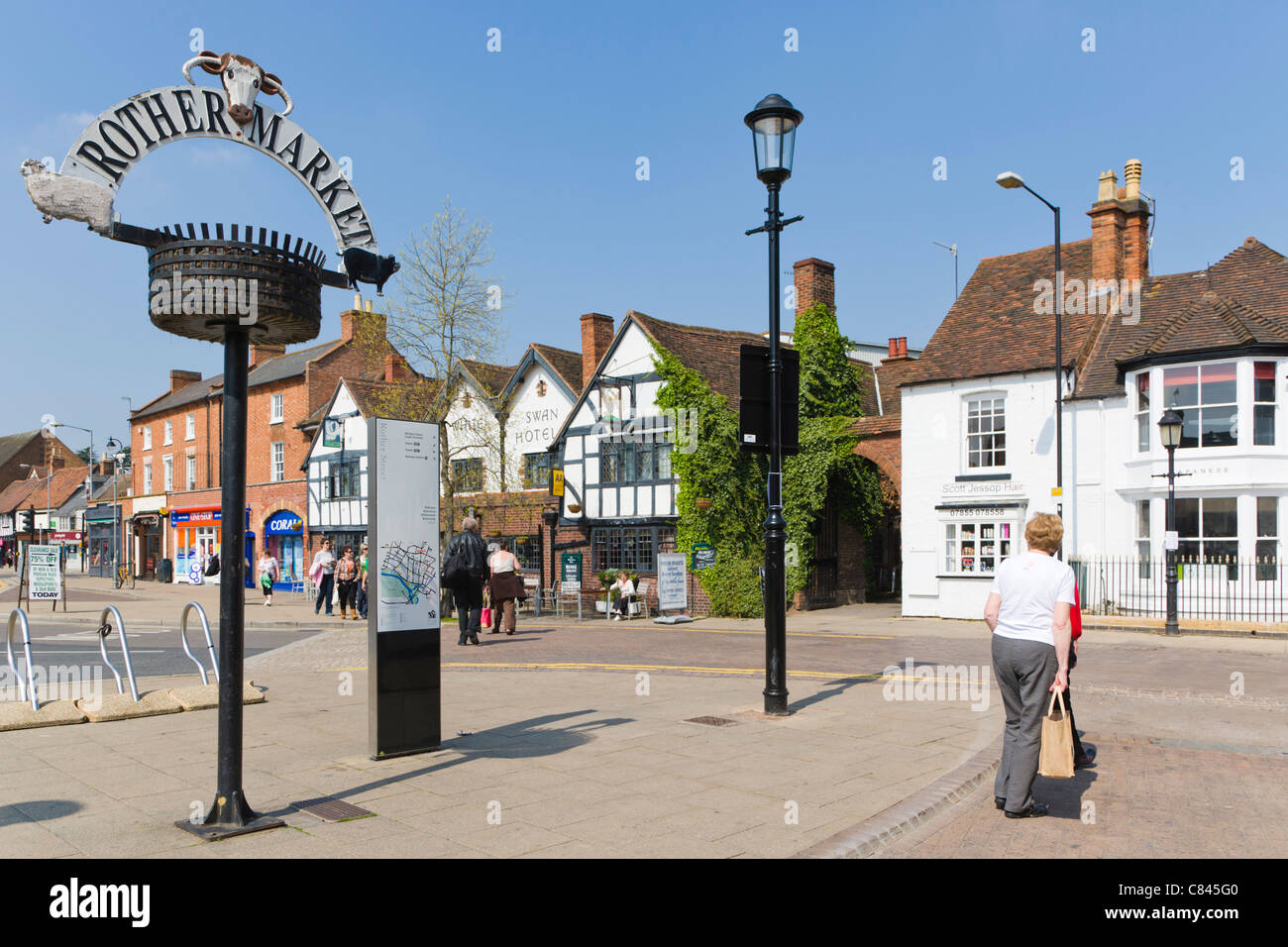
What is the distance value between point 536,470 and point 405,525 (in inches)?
967

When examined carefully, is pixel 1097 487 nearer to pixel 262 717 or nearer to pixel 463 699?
pixel 463 699

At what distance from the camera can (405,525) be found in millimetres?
7297

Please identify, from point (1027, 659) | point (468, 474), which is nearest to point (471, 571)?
point (1027, 659)

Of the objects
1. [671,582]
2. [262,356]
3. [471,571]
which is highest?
[262,356]

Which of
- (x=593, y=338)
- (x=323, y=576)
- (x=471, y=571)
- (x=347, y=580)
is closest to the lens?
(x=471, y=571)

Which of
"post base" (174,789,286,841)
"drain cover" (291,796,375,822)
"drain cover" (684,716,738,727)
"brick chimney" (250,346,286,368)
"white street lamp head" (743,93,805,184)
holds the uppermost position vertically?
"brick chimney" (250,346,286,368)

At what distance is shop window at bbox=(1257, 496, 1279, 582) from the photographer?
19922 mm

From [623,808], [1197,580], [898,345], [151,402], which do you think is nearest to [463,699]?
[623,808]

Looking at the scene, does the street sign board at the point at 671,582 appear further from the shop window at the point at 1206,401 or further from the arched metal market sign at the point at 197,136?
the arched metal market sign at the point at 197,136

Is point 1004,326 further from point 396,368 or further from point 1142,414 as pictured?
point 396,368

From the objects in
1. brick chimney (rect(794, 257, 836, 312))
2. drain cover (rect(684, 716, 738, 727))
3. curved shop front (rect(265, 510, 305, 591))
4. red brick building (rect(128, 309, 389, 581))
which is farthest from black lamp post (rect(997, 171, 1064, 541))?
curved shop front (rect(265, 510, 305, 591))

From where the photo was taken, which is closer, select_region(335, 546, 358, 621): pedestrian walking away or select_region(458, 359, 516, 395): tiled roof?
select_region(335, 546, 358, 621): pedestrian walking away

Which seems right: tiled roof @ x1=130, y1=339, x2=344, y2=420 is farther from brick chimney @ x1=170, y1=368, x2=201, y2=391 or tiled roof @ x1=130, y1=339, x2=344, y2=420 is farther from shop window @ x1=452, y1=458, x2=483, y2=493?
shop window @ x1=452, y1=458, x2=483, y2=493

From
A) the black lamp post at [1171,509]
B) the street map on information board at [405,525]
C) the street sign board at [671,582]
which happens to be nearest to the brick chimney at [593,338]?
the street sign board at [671,582]
